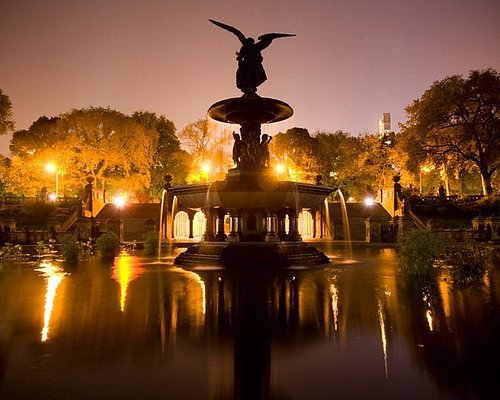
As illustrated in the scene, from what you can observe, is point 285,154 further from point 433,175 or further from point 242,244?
point 242,244

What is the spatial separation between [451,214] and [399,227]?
11.5m

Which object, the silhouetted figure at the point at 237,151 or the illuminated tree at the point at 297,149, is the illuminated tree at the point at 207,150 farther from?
the silhouetted figure at the point at 237,151

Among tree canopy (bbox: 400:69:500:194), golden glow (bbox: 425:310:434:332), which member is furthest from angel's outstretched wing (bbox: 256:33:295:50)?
tree canopy (bbox: 400:69:500:194)

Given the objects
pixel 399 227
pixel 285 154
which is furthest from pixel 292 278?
pixel 285 154

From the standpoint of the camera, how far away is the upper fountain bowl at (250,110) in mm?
14555

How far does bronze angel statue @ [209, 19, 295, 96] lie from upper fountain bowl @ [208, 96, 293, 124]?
2.45 ft

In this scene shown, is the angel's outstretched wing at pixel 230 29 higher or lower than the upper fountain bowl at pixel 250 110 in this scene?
higher

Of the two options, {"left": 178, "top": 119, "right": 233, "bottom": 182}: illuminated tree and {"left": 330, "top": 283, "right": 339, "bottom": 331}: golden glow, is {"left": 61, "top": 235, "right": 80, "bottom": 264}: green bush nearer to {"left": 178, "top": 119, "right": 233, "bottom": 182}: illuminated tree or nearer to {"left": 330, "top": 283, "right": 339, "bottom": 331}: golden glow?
{"left": 330, "top": 283, "right": 339, "bottom": 331}: golden glow

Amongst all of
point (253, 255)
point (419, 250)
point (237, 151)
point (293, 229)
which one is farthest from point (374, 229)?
point (419, 250)

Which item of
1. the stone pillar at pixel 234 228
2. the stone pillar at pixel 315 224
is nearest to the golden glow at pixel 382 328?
the stone pillar at pixel 234 228

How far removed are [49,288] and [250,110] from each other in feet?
30.1

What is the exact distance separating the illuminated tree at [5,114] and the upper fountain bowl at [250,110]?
32457mm

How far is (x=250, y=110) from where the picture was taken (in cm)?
1492

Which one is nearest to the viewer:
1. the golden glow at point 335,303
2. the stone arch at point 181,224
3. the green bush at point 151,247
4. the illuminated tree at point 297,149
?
the golden glow at point 335,303
